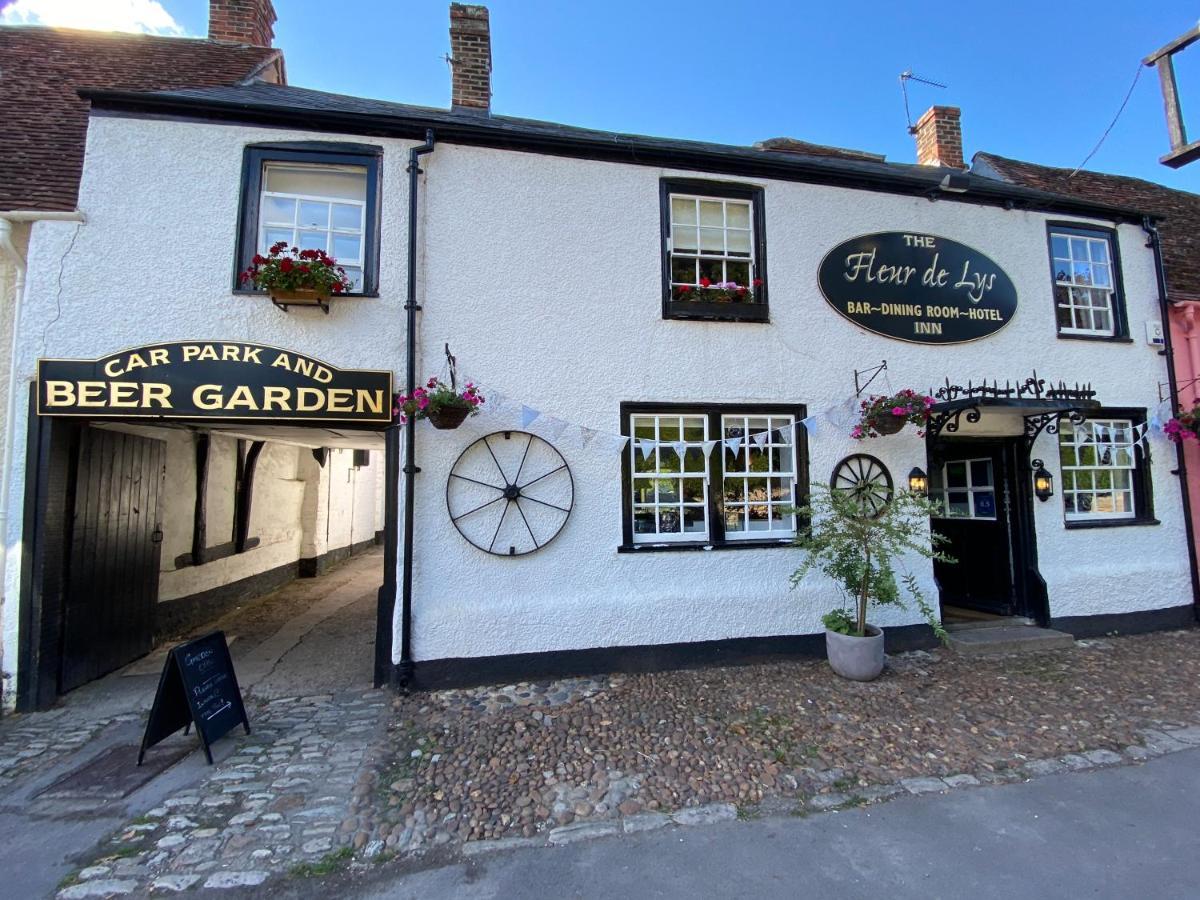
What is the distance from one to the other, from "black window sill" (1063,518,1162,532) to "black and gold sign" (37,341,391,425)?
7918 millimetres

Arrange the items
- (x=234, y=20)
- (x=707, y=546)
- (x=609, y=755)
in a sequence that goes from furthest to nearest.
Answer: (x=234, y=20) < (x=707, y=546) < (x=609, y=755)

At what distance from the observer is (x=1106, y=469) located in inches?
268

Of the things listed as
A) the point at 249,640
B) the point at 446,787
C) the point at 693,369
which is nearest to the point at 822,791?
the point at 446,787

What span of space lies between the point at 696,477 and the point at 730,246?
268 centimetres

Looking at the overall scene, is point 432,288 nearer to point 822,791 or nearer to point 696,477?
point 696,477

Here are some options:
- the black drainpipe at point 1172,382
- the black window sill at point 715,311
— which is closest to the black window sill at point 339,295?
the black window sill at point 715,311

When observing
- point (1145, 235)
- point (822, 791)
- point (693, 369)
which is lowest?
point (822, 791)

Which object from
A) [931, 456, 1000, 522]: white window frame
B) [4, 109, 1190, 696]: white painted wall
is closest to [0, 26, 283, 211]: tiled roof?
[4, 109, 1190, 696]: white painted wall

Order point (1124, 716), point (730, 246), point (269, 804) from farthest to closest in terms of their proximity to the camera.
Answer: point (730, 246) < point (1124, 716) < point (269, 804)

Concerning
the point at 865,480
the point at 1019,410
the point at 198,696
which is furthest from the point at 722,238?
the point at 198,696

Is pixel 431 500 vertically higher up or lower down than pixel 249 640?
higher up

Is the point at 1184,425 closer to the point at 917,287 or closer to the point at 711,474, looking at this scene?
the point at 917,287

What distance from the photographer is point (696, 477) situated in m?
5.71

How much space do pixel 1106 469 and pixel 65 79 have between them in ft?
44.9
